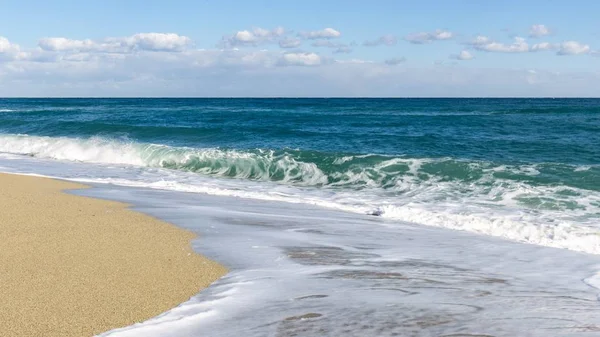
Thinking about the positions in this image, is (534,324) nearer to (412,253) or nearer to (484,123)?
(412,253)

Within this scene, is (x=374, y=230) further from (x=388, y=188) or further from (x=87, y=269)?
(x=388, y=188)

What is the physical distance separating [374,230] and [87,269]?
4249mm

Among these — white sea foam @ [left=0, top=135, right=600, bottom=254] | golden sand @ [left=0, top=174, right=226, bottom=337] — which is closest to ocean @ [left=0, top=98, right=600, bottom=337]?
white sea foam @ [left=0, top=135, right=600, bottom=254]

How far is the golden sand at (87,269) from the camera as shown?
185 inches

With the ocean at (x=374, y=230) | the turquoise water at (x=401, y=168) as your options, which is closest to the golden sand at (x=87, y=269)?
the ocean at (x=374, y=230)

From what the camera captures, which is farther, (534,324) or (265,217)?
(265,217)

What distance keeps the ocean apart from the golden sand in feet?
0.94

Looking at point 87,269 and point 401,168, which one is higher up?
point 87,269

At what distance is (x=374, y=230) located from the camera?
9.05 metres

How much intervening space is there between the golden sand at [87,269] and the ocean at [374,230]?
0.29 metres

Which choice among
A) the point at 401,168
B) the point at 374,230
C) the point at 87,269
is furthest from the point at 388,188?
the point at 87,269

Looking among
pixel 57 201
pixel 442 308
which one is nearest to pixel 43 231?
pixel 57 201

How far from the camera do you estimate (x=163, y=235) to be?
8008 mm

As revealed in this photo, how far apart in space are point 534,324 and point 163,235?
4.79m
